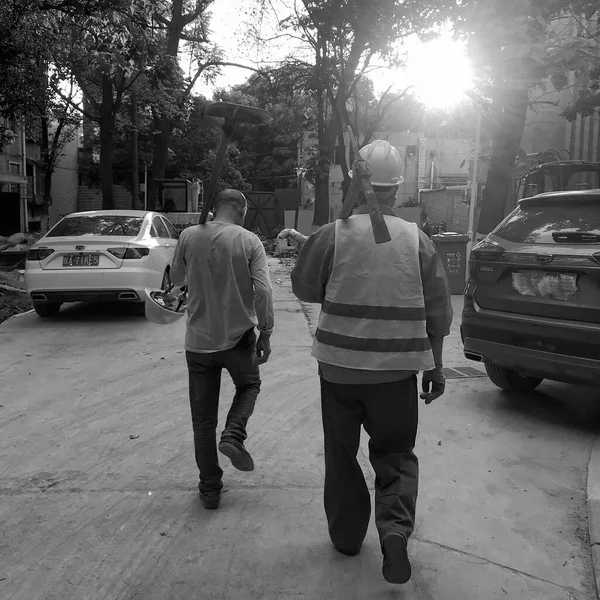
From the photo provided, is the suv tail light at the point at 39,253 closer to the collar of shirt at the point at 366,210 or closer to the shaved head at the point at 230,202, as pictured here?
the shaved head at the point at 230,202

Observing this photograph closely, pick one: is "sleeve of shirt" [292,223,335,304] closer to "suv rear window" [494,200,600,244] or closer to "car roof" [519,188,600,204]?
"suv rear window" [494,200,600,244]

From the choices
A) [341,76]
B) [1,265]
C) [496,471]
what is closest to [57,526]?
[496,471]

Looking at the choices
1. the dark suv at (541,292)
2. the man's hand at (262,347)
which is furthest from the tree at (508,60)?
the man's hand at (262,347)

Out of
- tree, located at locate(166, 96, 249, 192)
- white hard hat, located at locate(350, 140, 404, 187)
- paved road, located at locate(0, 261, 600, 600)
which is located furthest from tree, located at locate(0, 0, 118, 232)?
tree, located at locate(166, 96, 249, 192)

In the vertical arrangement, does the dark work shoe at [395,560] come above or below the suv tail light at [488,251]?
below

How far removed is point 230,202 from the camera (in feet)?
12.8

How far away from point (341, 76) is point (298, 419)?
16.6 meters

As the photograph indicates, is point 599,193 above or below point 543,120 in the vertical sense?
below

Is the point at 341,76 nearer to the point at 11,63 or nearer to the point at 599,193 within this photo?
the point at 11,63

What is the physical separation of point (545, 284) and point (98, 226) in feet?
21.6

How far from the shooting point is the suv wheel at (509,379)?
19.0 ft

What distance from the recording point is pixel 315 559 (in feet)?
10.3

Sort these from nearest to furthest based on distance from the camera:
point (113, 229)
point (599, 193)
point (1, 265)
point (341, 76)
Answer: point (599, 193), point (113, 229), point (1, 265), point (341, 76)

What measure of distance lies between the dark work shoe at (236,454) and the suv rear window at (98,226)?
20.8 ft
